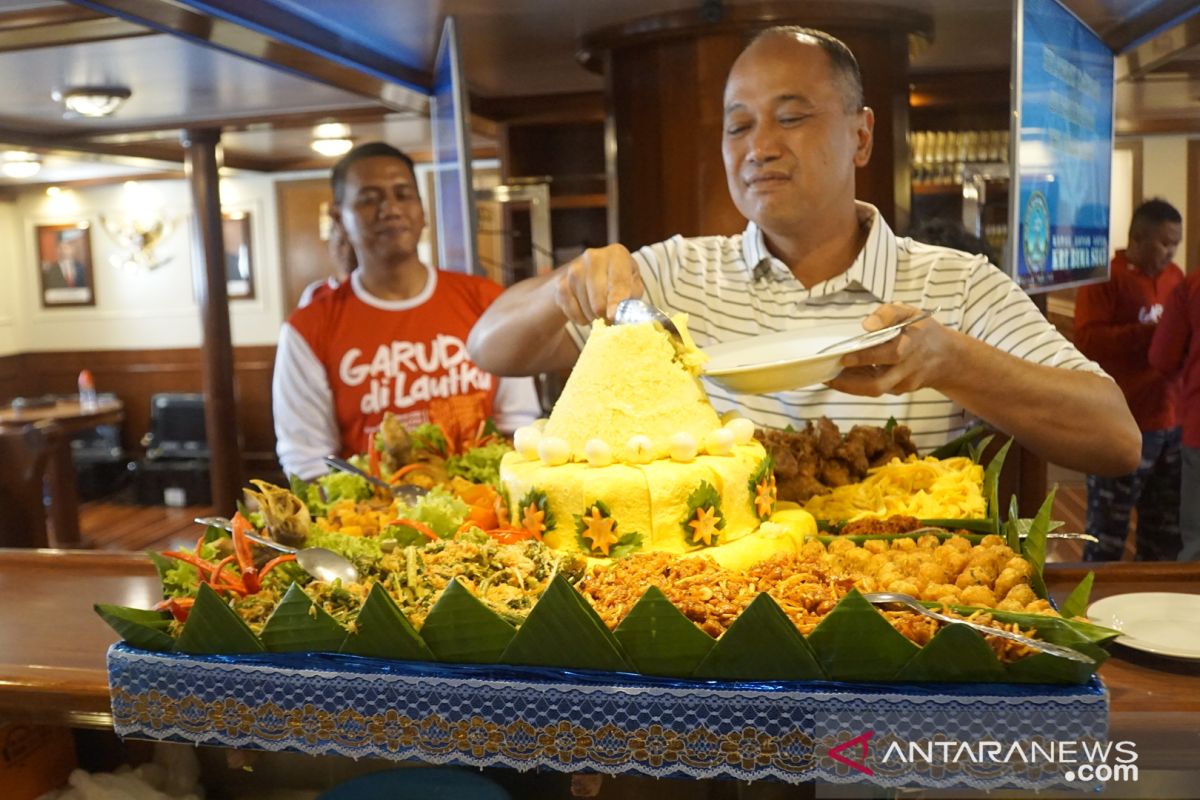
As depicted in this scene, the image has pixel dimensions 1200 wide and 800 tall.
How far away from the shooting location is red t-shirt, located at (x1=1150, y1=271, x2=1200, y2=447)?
135 inches

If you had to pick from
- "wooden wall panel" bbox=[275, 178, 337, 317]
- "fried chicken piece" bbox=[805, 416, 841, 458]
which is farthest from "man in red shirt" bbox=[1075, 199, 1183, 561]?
"wooden wall panel" bbox=[275, 178, 337, 317]

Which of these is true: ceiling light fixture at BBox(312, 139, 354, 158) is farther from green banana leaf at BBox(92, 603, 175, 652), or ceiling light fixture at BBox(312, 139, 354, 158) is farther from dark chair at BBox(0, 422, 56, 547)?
green banana leaf at BBox(92, 603, 175, 652)

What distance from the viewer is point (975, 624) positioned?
121 centimetres

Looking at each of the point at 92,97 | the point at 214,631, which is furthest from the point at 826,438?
the point at 92,97

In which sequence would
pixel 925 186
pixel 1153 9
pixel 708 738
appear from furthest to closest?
pixel 1153 9
pixel 925 186
pixel 708 738

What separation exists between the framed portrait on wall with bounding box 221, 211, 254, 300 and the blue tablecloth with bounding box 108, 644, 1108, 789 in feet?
32.9

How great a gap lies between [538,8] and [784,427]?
2.09 meters

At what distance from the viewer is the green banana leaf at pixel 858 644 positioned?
3.87 ft

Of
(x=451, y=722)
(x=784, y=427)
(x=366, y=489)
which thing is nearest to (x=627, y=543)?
(x=451, y=722)

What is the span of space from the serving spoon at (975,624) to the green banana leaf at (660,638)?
8.7 inches

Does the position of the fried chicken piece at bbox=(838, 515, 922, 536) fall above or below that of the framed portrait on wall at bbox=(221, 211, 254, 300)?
below

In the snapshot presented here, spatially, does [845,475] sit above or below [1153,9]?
below

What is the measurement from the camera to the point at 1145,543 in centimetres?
340

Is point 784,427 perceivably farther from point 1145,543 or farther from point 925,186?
point 1145,543
